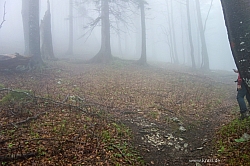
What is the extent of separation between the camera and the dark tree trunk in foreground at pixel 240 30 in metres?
4.80

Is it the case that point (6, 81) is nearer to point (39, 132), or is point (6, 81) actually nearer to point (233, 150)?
point (39, 132)

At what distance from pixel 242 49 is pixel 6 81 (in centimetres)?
1041

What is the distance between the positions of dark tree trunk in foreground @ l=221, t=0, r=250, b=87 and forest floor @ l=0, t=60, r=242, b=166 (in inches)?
89.0

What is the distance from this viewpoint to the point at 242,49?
490 centimetres

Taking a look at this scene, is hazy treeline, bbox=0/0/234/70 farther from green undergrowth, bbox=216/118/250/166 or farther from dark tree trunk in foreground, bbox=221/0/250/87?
dark tree trunk in foreground, bbox=221/0/250/87

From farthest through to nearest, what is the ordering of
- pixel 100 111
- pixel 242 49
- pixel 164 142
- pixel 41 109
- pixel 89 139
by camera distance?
1. pixel 100 111
2. pixel 41 109
3. pixel 164 142
4. pixel 89 139
5. pixel 242 49

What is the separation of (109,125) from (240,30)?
176 inches

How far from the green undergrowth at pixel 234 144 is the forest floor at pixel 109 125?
0.20 meters

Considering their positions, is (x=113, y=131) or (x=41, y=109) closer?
(x=113, y=131)

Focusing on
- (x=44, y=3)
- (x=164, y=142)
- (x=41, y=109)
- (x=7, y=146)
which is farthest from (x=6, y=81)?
(x=44, y=3)

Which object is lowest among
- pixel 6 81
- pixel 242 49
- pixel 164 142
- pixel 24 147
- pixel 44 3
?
pixel 164 142

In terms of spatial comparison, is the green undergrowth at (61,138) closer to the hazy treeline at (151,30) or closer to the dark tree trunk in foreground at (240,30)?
the dark tree trunk in foreground at (240,30)

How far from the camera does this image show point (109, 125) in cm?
646

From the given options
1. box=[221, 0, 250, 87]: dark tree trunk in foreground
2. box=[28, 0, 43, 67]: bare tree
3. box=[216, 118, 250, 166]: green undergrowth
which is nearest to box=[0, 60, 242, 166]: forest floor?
box=[216, 118, 250, 166]: green undergrowth
